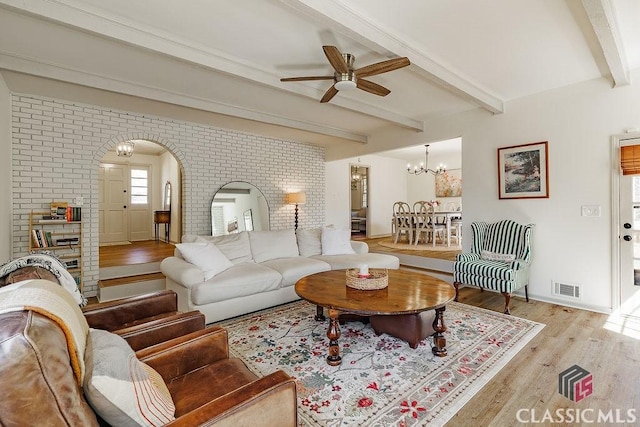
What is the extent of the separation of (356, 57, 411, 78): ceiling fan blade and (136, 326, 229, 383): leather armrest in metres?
2.27

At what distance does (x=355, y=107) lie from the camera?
13.6 feet

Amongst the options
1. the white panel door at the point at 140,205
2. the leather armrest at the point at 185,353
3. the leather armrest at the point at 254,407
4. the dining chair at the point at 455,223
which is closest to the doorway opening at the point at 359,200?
the dining chair at the point at 455,223

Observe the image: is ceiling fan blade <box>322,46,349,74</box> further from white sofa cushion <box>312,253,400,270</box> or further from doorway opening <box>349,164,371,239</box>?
doorway opening <box>349,164,371,239</box>

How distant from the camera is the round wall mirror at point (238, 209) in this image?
5332 millimetres

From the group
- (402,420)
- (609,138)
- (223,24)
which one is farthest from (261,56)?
(609,138)

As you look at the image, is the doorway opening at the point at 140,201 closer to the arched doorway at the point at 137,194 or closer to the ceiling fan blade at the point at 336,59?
the arched doorway at the point at 137,194

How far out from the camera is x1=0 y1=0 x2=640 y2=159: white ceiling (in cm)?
219

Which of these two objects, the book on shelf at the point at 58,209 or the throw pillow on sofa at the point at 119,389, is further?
the book on shelf at the point at 58,209

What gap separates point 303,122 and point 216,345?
418 centimetres

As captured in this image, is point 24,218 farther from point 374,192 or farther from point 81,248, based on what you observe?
point 374,192

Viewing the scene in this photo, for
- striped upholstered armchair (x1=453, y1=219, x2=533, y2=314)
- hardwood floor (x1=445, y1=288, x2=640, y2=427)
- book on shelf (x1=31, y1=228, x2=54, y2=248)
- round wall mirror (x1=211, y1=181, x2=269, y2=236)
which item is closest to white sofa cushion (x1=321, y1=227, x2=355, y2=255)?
striped upholstered armchair (x1=453, y1=219, x2=533, y2=314)

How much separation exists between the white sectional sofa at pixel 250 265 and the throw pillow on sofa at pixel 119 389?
1.93 m

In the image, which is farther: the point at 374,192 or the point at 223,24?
the point at 374,192

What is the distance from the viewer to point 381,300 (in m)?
2.36
